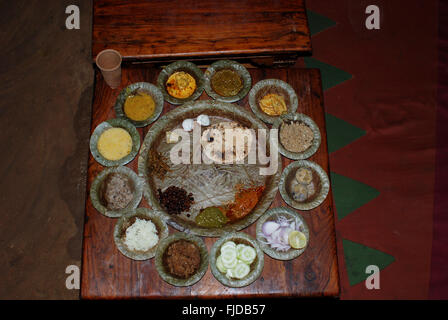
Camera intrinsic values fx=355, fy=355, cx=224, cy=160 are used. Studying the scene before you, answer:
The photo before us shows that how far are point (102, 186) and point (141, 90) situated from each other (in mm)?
768

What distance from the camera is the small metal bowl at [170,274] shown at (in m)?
2.21

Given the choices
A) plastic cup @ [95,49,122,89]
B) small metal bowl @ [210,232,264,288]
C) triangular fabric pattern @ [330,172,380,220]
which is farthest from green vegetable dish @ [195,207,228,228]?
triangular fabric pattern @ [330,172,380,220]

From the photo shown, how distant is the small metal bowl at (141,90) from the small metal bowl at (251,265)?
3.24 feet

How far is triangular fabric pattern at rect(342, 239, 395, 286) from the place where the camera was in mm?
3041

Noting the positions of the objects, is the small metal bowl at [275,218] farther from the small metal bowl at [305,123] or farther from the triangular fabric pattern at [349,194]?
the triangular fabric pattern at [349,194]

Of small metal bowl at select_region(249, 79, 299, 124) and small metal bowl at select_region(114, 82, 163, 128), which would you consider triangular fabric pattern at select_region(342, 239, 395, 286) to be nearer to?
small metal bowl at select_region(249, 79, 299, 124)

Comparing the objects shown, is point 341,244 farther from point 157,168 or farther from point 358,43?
point 358,43

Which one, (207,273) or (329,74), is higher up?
(329,74)

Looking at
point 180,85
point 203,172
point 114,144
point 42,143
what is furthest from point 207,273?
point 42,143

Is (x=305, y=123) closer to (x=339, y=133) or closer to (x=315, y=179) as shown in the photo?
(x=315, y=179)

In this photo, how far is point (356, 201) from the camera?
323 centimetres

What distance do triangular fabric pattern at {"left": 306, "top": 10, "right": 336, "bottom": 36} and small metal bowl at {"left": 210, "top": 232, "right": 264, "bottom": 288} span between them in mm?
2525

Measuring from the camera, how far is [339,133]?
345cm

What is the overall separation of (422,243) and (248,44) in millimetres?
2273
